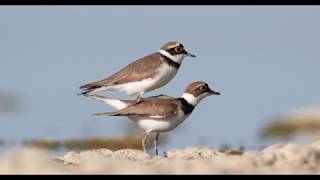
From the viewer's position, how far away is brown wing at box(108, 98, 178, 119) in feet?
53.5

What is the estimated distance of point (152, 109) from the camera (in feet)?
53.8

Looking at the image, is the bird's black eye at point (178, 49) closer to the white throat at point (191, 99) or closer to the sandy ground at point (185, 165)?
the white throat at point (191, 99)

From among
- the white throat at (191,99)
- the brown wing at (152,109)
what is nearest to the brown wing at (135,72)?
the brown wing at (152,109)

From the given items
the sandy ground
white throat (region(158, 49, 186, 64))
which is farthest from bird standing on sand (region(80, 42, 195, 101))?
the sandy ground

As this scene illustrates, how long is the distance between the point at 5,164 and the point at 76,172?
2.73 ft

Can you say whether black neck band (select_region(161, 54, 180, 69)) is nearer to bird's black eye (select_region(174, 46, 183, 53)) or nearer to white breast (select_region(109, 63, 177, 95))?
white breast (select_region(109, 63, 177, 95))

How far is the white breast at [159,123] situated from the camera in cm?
1642

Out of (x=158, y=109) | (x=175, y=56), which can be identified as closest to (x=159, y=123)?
(x=158, y=109)

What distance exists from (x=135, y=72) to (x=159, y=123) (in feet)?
3.58

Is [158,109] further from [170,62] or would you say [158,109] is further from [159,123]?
[170,62]

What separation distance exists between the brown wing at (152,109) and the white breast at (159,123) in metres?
0.11
